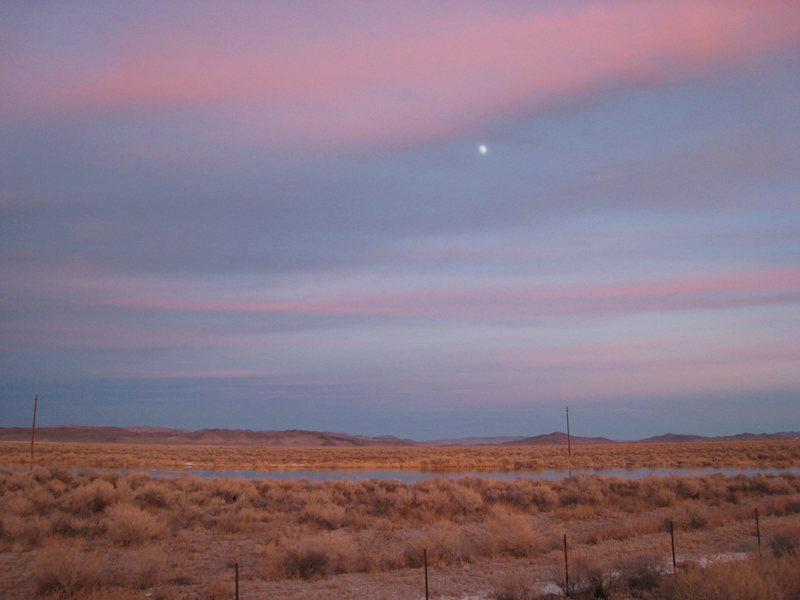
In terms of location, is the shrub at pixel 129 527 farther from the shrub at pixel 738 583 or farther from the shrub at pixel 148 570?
the shrub at pixel 738 583

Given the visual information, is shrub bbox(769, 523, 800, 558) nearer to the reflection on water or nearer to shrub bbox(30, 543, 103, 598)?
shrub bbox(30, 543, 103, 598)

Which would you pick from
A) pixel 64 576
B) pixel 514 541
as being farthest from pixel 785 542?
pixel 64 576

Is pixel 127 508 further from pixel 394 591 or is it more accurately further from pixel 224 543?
pixel 394 591

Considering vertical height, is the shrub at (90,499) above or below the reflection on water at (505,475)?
above

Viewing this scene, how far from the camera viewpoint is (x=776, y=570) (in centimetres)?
1226

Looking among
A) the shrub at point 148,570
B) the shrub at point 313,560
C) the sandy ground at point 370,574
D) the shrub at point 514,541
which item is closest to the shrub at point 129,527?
the sandy ground at point 370,574

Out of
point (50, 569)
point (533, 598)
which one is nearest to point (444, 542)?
point (533, 598)

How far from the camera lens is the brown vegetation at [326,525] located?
48.6ft

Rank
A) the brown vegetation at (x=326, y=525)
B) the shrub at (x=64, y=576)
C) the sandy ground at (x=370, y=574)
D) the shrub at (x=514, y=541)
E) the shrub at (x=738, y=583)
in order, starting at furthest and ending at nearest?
the shrub at (x=514, y=541)
the brown vegetation at (x=326, y=525)
the sandy ground at (x=370, y=574)
the shrub at (x=64, y=576)
the shrub at (x=738, y=583)

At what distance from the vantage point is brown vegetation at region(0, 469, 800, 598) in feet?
48.6

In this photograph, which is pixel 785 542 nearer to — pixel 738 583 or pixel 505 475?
pixel 738 583

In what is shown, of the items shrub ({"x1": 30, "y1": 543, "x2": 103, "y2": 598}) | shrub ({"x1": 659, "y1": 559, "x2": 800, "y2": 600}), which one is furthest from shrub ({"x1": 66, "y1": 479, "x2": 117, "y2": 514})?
shrub ({"x1": 659, "y1": 559, "x2": 800, "y2": 600})

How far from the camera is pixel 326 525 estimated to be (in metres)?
22.6

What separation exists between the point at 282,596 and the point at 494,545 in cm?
684
